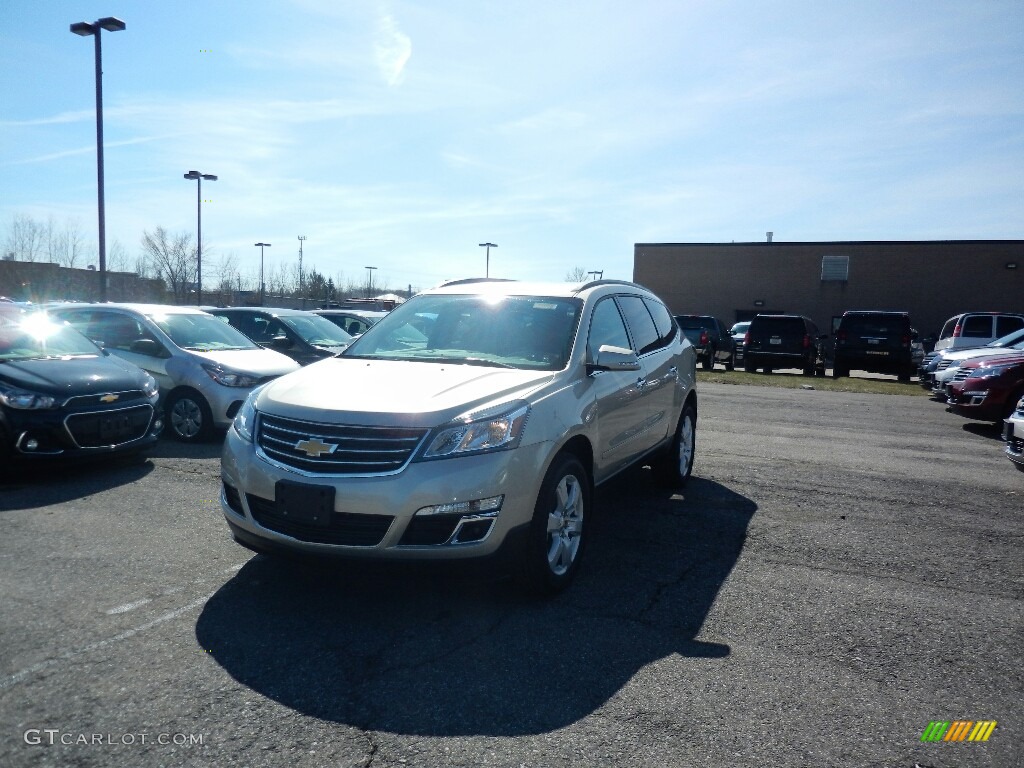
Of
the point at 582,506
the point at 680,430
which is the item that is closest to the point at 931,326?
the point at 680,430

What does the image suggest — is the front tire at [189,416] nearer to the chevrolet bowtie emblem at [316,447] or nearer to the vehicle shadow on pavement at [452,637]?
the vehicle shadow on pavement at [452,637]

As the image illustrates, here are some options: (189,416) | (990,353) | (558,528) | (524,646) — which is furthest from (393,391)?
(990,353)

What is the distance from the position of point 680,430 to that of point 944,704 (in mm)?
3900

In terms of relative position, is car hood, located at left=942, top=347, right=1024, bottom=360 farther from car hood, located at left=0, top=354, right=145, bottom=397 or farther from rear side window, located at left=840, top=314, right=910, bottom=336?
car hood, located at left=0, top=354, right=145, bottom=397

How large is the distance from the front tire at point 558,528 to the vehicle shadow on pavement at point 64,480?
427 centimetres

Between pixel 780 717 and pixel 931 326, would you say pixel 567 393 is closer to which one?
pixel 780 717

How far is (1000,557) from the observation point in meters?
5.36

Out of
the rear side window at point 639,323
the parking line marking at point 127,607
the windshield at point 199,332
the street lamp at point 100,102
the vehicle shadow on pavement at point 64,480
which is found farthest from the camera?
the street lamp at point 100,102

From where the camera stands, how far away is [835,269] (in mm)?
42312

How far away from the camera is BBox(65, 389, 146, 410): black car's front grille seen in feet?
23.1

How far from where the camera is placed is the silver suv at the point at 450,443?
3.84m

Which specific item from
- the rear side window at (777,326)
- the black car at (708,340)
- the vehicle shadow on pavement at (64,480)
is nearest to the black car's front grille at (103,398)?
the vehicle shadow on pavement at (64,480)

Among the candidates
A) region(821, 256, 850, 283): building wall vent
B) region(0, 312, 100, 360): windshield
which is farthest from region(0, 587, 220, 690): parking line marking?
region(821, 256, 850, 283): building wall vent

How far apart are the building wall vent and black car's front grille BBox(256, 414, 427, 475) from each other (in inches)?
1686
